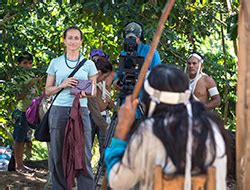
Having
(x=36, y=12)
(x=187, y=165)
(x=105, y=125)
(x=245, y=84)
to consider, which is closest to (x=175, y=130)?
(x=187, y=165)

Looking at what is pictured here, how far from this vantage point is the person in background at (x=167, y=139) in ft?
10.5

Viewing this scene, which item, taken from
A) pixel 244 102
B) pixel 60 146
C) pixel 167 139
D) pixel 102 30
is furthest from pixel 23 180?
pixel 167 139

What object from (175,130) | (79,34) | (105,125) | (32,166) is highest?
(79,34)

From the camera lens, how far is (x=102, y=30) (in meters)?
9.72

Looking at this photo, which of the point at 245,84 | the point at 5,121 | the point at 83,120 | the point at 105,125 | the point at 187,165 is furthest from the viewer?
the point at 5,121

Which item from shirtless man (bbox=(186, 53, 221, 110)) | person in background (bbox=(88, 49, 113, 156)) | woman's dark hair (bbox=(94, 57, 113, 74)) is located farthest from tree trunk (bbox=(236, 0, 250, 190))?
woman's dark hair (bbox=(94, 57, 113, 74))

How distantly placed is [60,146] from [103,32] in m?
3.97

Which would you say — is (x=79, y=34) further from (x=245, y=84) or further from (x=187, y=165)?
(x=187, y=165)

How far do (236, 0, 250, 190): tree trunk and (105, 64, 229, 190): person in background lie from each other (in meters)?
0.72

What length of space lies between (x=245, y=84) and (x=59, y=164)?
254 centimetres

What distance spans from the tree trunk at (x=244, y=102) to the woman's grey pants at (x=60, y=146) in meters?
2.25

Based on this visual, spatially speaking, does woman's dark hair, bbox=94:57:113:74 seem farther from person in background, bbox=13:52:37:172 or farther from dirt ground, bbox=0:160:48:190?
dirt ground, bbox=0:160:48:190

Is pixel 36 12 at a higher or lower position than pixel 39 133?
higher

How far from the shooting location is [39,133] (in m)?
6.27
